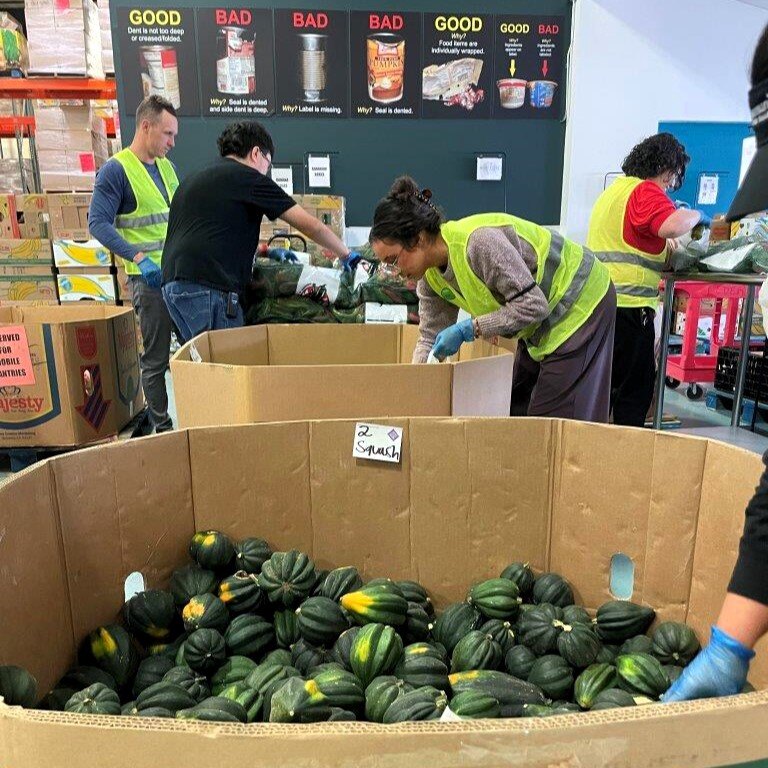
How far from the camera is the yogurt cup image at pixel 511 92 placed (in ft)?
19.0

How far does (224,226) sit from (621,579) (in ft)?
6.22

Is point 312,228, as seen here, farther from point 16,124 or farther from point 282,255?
point 16,124

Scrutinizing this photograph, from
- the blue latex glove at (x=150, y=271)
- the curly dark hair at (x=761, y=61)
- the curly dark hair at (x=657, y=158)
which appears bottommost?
the blue latex glove at (x=150, y=271)

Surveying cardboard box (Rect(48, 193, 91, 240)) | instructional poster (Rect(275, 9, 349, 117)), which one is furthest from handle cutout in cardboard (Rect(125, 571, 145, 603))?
instructional poster (Rect(275, 9, 349, 117))

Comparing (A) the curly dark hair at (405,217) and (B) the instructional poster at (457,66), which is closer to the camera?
(A) the curly dark hair at (405,217)

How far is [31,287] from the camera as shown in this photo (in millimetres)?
5598

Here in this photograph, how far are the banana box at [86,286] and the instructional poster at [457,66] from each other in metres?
3.18

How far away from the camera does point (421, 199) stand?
6.10 ft

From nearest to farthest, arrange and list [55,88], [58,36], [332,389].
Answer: [332,389] < [58,36] < [55,88]

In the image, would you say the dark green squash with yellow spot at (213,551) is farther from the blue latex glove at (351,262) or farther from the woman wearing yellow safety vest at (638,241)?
the woman wearing yellow safety vest at (638,241)

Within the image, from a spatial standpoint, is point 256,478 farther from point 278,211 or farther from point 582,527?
point 278,211

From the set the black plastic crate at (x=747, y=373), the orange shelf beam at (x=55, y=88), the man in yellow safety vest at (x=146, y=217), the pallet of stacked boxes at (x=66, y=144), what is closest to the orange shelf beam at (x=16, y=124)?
the orange shelf beam at (x=55, y=88)

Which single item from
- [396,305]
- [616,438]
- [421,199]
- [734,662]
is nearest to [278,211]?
[396,305]

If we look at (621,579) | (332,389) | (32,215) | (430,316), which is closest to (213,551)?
(332,389)
